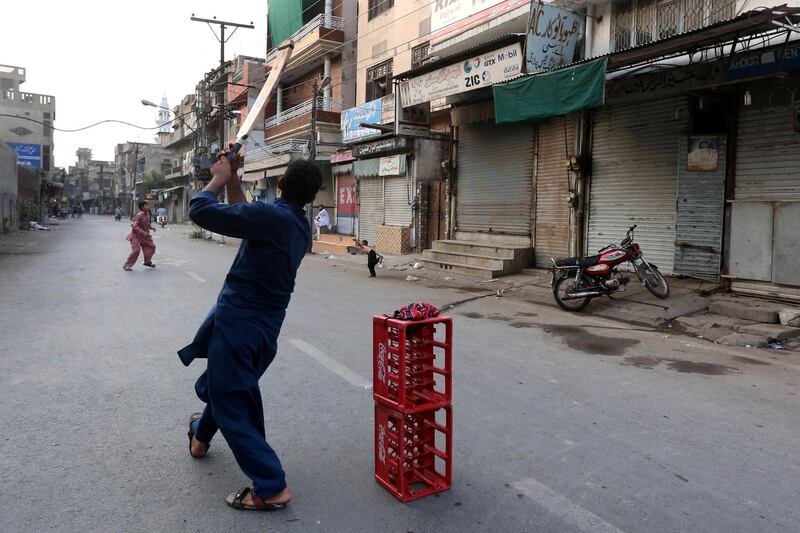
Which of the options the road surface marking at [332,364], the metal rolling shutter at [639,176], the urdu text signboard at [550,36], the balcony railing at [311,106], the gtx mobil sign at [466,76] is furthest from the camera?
the balcony railing at [311,106]

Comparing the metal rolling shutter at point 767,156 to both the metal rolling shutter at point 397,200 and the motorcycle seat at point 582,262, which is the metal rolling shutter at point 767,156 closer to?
the motorcycle seat at point 582,262

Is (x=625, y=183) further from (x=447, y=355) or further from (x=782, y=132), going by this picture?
(x=447, y=355)

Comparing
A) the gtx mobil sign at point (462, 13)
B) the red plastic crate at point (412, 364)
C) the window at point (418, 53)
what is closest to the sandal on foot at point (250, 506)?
the red plastic crate at point (412, 364)

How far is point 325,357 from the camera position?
19.4 ft

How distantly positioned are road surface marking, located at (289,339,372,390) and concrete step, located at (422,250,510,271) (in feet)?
26.3

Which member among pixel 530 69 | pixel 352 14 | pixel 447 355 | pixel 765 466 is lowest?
pixel 765 466

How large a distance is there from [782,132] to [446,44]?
362 inches

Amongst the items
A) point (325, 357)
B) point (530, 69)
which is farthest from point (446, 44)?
point (325, 357)

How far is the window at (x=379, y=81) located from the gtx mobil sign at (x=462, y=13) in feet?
15.1

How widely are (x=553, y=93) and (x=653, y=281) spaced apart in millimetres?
3998

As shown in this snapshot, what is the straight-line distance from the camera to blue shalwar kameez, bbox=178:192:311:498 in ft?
9.38

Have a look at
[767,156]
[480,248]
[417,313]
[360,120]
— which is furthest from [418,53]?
[417,313]

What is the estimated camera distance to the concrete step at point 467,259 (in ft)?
45.6

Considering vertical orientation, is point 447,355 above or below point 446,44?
below
